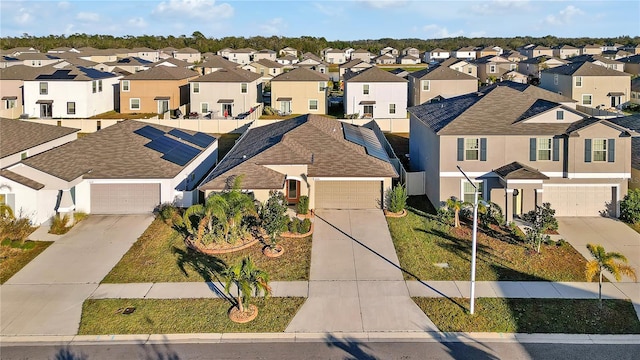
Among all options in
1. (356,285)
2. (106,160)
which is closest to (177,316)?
(356,285)

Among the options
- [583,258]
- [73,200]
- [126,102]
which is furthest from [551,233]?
[126,102]

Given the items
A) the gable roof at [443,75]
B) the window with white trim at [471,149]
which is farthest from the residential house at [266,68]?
the window with white trim at [471,149]

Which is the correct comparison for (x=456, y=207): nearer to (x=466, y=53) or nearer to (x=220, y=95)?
(x=220, y=95)

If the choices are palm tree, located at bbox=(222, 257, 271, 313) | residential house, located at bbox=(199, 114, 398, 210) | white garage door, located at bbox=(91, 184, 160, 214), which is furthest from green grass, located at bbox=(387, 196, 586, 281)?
white garage door, located at bbox=(91, 184, 160, 214)

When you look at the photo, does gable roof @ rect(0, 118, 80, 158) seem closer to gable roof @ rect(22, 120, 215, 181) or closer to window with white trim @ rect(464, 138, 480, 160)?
gable roof @ rect(22, 120, 215, 181)

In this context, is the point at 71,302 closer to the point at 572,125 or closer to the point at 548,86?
the point at 572,125

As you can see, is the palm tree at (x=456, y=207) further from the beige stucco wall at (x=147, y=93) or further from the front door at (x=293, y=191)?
the beige stucco wall at (x=147, y=93)
